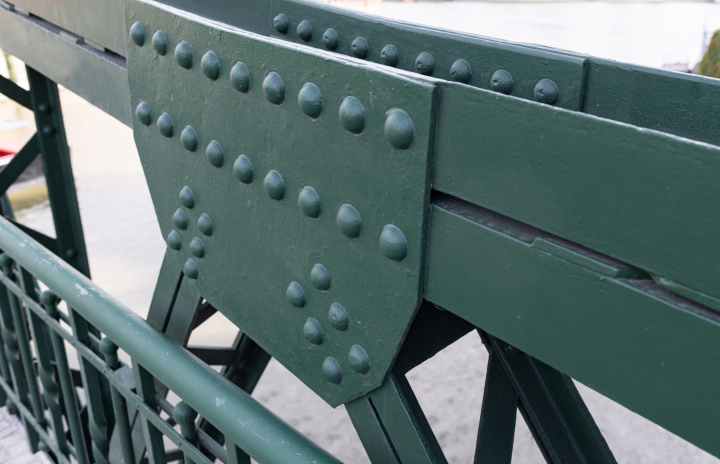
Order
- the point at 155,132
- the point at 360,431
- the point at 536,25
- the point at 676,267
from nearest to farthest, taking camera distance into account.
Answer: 1. the point at 676,267
2. the point at 360,431
3. the point at 155,132
4. the point at 536,25

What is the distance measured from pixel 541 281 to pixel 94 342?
4.57 ft

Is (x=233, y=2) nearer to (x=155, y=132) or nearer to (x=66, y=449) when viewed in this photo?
(x=155, y=132)

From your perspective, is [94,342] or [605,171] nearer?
[605,171]

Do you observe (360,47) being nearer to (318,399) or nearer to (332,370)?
(332,370)

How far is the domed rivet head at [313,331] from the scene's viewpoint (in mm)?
1058

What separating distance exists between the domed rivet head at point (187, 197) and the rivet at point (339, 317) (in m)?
0.42

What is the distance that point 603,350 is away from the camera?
68 centimetres

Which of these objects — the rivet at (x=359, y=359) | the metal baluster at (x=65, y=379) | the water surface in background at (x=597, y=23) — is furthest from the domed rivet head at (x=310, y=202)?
the water surface in background at (x=597, y=23)

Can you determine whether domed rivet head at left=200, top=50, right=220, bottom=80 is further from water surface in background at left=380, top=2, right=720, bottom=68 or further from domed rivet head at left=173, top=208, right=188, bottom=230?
water surface in background at left=380, top=2, right=720, bottom=68

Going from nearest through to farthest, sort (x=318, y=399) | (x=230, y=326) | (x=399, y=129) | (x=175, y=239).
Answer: (x=399, y=129) < (x=175, y=239) < (x=318, y=399) < (x=230, y=326)

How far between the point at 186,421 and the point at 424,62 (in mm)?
1020

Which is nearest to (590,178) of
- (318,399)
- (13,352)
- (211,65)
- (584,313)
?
(584,313)

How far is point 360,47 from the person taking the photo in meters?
1.65

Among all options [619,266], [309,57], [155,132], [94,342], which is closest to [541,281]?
[619,266]
